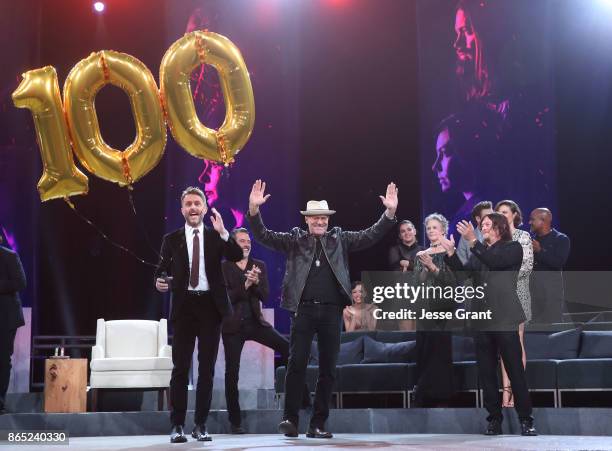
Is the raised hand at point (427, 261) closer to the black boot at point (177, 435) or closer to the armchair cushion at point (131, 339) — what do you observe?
the black boot at point (177, 435)

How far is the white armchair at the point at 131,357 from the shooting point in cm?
722

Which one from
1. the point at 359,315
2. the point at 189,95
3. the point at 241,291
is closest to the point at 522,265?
the point at 241,291

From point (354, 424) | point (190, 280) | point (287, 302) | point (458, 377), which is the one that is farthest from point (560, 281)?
point (190, 280)

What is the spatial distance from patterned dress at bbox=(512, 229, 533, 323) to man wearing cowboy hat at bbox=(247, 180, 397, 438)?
1049 mm

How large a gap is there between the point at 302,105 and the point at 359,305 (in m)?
3.01

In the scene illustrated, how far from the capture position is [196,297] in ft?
16.7

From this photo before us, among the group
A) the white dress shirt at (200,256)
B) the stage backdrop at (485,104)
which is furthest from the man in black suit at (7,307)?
the stage backdrop at (485,104)

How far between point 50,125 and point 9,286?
1256 millimetres

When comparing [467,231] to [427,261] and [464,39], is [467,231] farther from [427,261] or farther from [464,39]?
[464,39]

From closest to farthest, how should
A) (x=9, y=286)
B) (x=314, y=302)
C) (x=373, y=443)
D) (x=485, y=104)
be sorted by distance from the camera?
(x=373, y=443) < (x=314, y=302) < (x=9, y=286) < (x=485, y=104)

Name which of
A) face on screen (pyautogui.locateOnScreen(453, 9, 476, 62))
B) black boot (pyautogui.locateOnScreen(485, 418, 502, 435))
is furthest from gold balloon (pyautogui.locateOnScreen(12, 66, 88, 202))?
face on screen (pyautogui.locateOnScreen(453, 9, 476, 62))

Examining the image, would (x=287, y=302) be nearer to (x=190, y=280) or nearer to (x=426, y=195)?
(x=190, y=280)

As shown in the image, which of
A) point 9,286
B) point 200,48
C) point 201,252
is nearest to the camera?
point 201,252

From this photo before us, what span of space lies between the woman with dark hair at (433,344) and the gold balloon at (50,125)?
110 inches
